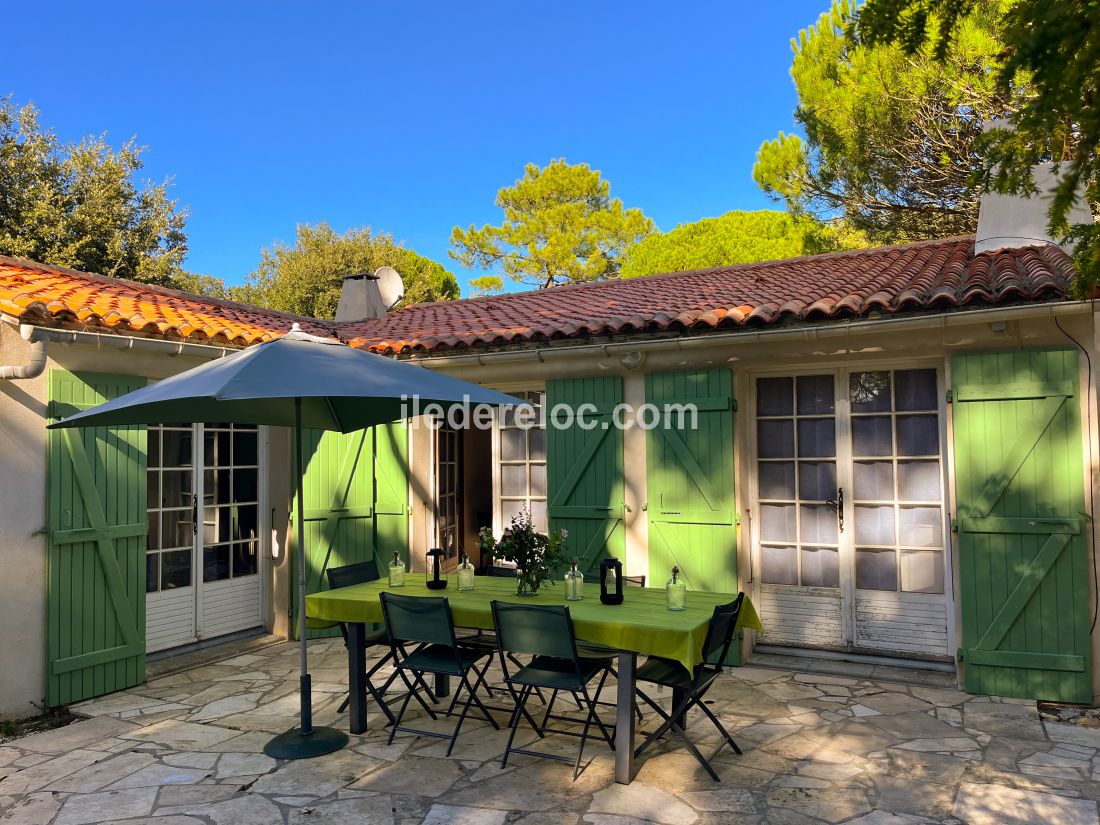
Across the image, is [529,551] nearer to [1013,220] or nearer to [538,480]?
[538,480]

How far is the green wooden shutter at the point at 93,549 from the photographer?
512cm

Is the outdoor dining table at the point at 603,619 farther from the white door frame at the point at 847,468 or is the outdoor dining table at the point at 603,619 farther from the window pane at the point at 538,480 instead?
the window pane at the point at 538,480

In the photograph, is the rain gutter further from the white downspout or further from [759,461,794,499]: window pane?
the white downspout

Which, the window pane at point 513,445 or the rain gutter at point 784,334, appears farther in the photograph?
the window pane at point 513,445

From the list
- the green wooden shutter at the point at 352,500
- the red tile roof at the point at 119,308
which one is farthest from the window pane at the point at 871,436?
the red tile roof at the point at 119,308

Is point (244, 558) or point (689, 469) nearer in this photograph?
point (689, 469)

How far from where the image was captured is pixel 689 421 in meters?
A: 6.00

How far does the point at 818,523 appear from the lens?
5.93 meters

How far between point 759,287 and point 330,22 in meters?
10.5

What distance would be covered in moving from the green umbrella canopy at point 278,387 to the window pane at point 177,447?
5.74 ft

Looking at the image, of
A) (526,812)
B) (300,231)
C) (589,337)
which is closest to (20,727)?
(526,812)

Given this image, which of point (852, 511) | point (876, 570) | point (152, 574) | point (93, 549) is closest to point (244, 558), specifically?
point (152, 574)

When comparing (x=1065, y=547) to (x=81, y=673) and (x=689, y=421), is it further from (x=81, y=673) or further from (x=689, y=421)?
(x=81, y=673)

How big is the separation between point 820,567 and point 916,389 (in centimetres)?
154
